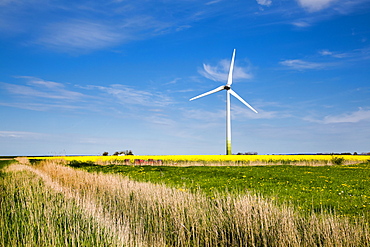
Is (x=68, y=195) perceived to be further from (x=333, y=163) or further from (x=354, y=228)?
(x=333, y=163)

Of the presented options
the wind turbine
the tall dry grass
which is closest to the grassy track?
the tall dry grass

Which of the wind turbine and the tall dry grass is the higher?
the wind turbine

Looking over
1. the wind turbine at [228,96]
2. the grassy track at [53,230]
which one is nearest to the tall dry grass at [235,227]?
the grassy track at [53,230]

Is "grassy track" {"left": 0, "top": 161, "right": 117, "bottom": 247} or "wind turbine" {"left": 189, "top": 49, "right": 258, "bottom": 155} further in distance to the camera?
"wind turbine" {"left": 189, "top": 49, "right": 258, "bottom": 155}

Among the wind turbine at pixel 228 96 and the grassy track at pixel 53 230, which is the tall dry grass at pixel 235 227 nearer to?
the grassy track at pixel 53 230

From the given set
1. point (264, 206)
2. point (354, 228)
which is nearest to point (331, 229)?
point (354, 228)

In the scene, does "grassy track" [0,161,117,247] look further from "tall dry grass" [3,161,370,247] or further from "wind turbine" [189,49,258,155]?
"wind turbine" [189,49,258,155]

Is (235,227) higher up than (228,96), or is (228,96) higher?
(228,96)

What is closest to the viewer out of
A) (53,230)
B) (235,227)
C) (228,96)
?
(53,230)

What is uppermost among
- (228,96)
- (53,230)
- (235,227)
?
(228,96)

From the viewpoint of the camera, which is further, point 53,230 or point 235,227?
point 235,227

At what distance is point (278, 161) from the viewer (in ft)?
133

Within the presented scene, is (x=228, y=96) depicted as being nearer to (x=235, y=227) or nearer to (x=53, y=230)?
(x=235, y=227)

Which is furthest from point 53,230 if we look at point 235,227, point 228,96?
point 228,96
